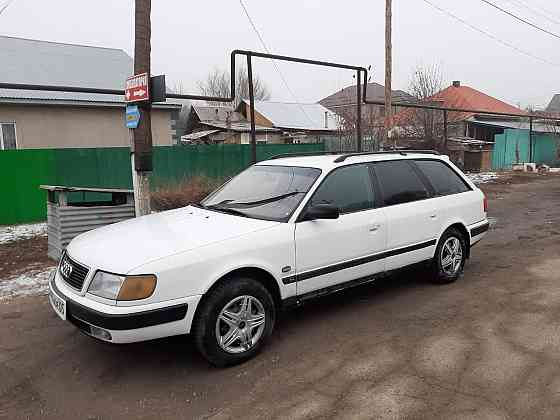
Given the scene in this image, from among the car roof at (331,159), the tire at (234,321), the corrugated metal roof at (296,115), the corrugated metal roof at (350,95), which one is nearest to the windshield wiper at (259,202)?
the car roof at (331,159)

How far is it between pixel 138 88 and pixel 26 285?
2.79 meters

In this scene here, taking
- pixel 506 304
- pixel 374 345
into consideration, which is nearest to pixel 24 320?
pixel 374 345

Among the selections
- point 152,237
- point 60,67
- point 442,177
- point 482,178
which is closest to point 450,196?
point 442,177

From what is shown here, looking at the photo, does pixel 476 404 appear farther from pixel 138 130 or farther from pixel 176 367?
pixel 138 130

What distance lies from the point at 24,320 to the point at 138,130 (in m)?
2.69

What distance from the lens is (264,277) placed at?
3703 mm

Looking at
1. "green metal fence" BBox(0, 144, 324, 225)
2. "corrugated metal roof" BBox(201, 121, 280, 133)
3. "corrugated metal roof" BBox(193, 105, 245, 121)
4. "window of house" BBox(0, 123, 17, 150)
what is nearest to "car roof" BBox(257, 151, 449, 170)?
"green metal fence" BBox(0, 144, 324, 225)

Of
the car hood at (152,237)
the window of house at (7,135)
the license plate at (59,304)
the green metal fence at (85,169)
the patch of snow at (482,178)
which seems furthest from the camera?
the patch of snow at (482,178)

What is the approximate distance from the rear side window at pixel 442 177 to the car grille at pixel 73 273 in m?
3.60

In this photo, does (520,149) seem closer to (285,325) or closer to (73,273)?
(285,325)

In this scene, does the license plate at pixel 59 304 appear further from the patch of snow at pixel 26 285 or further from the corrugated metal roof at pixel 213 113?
the corrugated metal roof at pixel 213 113

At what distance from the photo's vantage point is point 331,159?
4.54 m

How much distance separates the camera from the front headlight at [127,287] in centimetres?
307

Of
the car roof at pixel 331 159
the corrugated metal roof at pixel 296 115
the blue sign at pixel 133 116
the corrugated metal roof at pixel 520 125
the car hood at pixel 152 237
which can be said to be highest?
the corrugated metal roof at pixel 296 115
